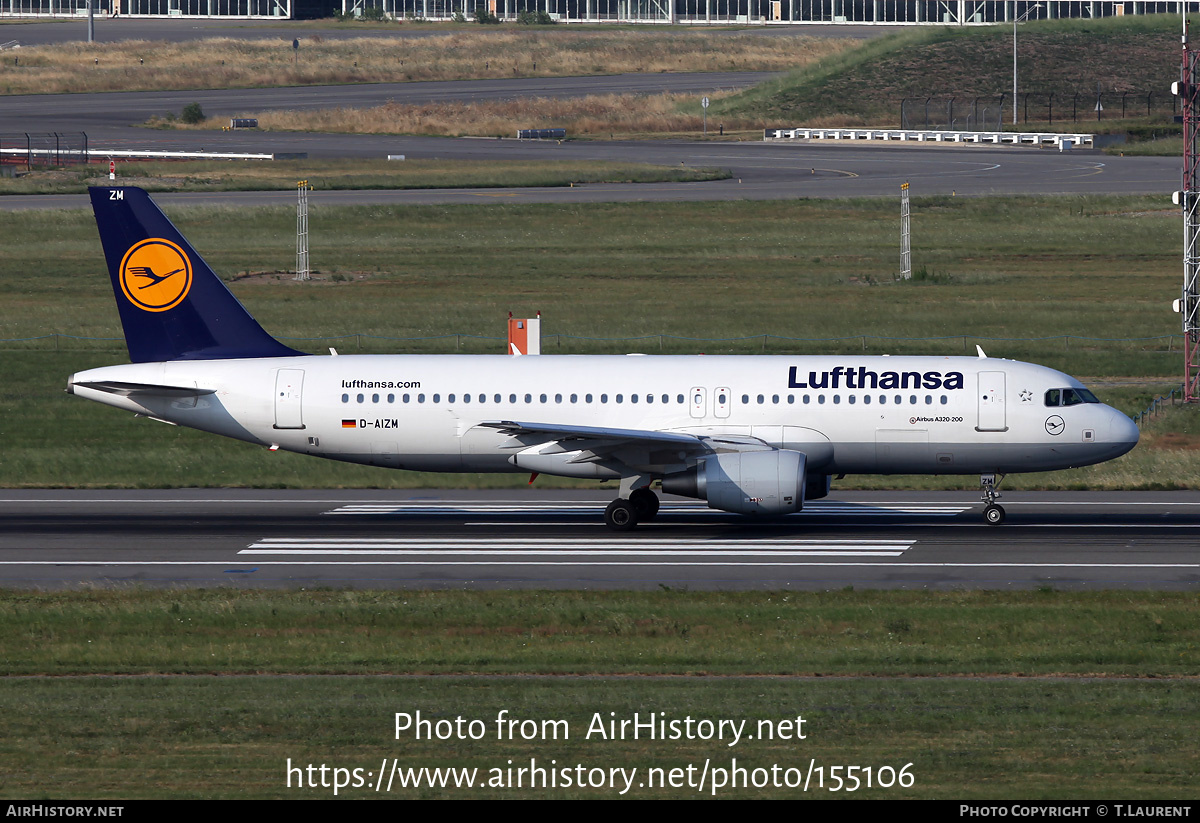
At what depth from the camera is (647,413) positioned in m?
35.1

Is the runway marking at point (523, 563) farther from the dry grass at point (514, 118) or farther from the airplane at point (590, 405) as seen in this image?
the dry grass at point (514, 118)

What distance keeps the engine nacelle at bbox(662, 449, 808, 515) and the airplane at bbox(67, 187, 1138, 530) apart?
51cm

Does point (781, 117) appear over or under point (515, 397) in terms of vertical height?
over

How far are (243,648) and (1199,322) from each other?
37.1 meters

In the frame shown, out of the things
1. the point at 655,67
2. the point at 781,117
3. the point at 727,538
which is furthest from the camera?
the point at 655,67

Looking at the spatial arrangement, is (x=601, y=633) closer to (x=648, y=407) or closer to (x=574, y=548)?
(x=574, y=548)

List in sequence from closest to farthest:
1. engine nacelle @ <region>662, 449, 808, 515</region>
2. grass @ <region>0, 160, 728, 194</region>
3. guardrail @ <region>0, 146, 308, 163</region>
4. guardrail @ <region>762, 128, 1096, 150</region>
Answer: engine nacelle @ <region>662, 449, 808, 515</region> < grass @ <region>0, 160, 728, 194</region> < guardrail @ <region>0, 146, 308, 163</region> < guardrail @ <region>762, 128, 1096, 150</region>

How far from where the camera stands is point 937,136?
394ft

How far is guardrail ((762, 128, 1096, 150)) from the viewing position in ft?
379

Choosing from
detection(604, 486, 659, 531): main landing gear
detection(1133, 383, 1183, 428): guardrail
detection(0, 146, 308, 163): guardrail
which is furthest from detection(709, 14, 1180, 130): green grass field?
detection(604, 486, 659, 531): main landing gear

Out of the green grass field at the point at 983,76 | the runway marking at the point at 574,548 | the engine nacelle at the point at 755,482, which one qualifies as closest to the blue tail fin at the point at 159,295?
the runway marking at the point at 574,548

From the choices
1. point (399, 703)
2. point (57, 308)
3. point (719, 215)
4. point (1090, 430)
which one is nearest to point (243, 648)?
point (399, 703)

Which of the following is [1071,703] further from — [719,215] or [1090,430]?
[719,215]

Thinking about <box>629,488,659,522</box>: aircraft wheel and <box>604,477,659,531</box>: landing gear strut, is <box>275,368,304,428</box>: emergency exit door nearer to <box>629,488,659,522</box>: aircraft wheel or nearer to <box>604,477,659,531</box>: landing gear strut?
<box>604,477,659,531</box>: landing gear strut
